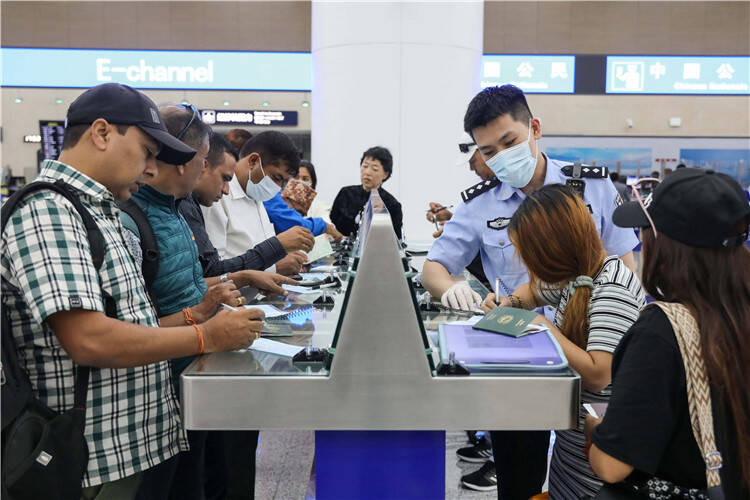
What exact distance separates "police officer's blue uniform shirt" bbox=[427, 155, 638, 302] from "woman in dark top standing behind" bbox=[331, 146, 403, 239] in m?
2.35

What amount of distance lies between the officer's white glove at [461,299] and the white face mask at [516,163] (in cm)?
56

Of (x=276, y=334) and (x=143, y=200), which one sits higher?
(x=143, y=200)

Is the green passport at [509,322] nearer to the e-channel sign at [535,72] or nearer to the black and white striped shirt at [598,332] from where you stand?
the black and white striped shirt at [598,332]

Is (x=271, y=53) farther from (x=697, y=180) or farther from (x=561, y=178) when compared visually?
(x=697, y=180)

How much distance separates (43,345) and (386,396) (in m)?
0.71

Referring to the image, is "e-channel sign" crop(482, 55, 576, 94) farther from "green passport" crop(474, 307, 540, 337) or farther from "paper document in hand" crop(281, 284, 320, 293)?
"green passport" crop(474, 307, 540, 337)

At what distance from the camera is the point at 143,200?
1.87 meters

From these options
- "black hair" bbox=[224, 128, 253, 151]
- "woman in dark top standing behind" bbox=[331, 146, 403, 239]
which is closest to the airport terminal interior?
"black hair" bbox=[224, 128, 253, 151]

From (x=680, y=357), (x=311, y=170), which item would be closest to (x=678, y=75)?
(x=311, y=170)

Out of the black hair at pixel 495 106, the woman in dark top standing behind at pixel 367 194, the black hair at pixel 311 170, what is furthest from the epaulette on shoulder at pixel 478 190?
the black hair at pixel 311 170

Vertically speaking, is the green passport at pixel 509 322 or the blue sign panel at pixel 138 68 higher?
the blue sign panel at pixel 138 68

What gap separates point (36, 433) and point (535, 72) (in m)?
12.5

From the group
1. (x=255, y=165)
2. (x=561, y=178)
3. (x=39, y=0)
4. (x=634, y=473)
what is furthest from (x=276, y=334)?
(x=39, y=0)

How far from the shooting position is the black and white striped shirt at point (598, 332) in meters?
1.50
